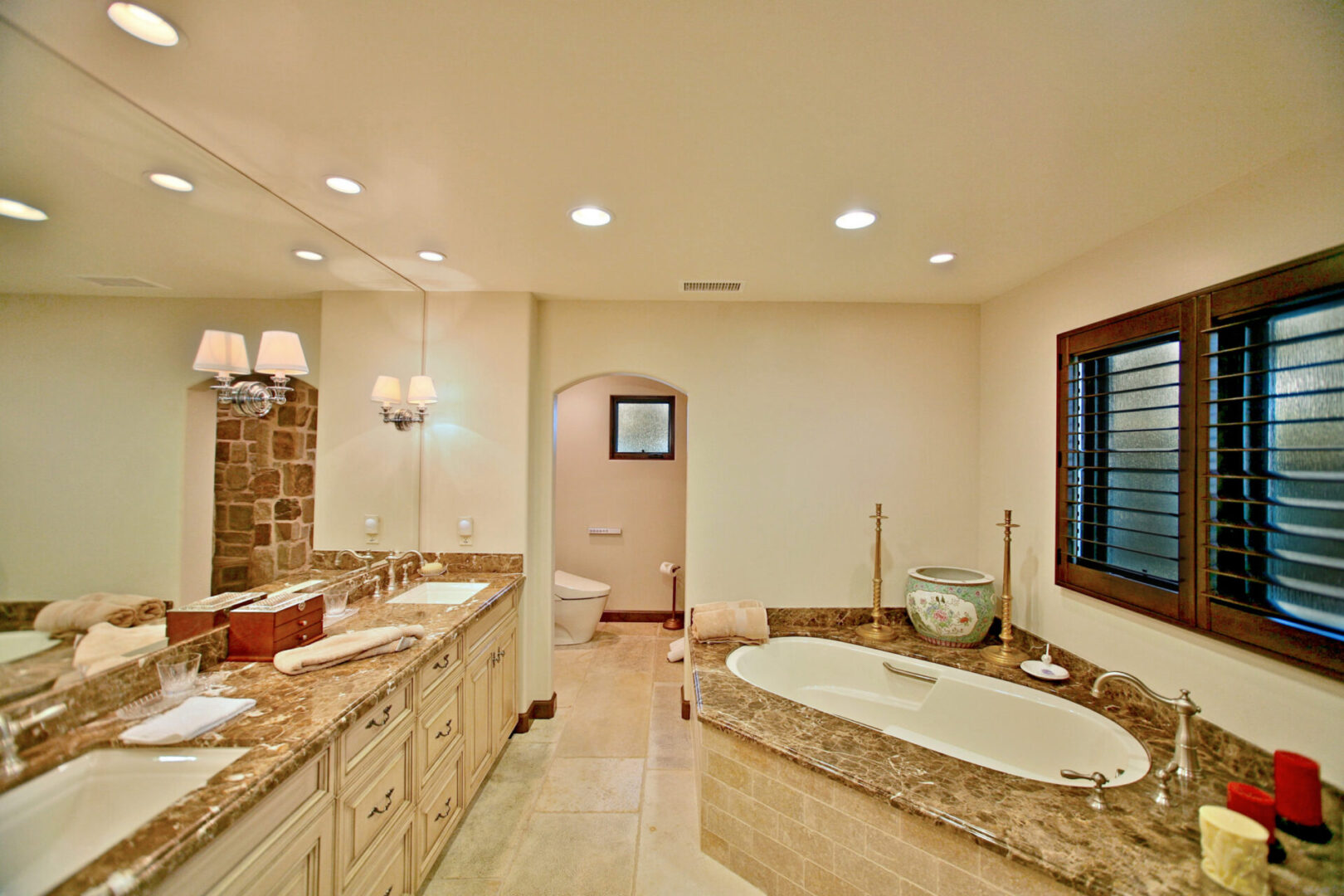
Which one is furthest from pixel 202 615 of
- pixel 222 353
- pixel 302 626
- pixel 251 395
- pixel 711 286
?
pixel 711 286

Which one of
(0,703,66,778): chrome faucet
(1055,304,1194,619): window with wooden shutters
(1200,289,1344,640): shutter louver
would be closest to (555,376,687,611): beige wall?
(1055,304,1194,619): window with wooden shutters

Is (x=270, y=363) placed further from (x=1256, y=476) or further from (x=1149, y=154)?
(x=1256, y=476)

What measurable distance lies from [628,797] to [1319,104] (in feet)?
11.3

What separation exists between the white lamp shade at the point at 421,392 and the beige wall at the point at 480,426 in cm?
10

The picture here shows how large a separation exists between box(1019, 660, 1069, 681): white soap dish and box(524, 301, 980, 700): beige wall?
2.63ft

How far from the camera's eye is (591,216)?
6.65ft

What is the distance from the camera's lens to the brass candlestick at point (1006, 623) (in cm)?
261

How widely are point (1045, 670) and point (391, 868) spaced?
2820 mm

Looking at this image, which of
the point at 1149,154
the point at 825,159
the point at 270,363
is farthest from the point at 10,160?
the point at 1149,154

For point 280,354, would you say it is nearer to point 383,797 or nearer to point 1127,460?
point 383,797

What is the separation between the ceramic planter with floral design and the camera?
9.12 feet

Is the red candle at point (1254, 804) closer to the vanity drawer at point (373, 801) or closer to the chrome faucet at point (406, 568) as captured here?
the vanity drawer at point (373, 801)

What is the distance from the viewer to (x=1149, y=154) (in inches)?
61.1

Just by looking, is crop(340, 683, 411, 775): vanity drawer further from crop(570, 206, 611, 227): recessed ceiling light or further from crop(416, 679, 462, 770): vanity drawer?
crop(570, 206, 611, 227): recessed ceiling light
